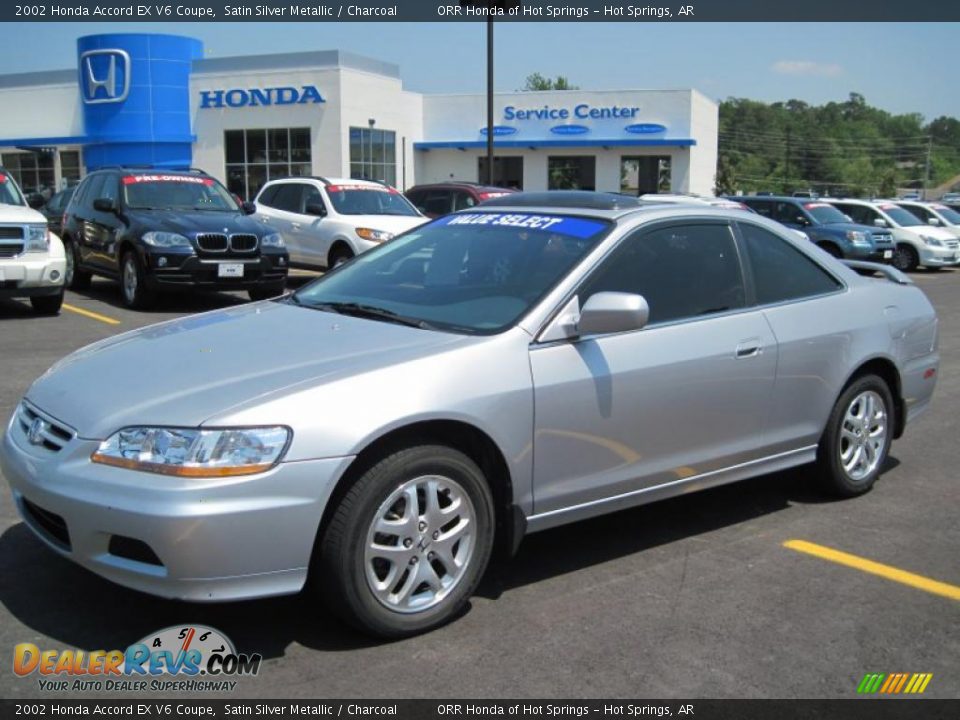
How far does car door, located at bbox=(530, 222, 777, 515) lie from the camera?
4004 mm

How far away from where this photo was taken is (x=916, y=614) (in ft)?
13.0

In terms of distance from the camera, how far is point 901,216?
2367 centimetres

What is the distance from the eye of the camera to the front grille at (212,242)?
12.0 metres

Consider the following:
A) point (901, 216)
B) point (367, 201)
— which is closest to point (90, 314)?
point (367, 201)

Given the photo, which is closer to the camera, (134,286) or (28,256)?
(28,256)

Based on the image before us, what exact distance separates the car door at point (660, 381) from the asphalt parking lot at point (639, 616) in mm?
428

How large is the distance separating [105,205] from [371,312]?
9.37 metres

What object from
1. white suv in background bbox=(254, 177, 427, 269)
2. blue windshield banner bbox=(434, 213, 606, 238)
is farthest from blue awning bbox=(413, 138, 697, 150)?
blue windshield banner bbox=(434, 213, 606, 238)

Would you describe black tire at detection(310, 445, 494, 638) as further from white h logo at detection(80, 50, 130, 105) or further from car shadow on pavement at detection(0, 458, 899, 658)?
white h logo at detection(80, 50, 130, 105)

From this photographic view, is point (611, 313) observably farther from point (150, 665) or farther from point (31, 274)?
point (31, 274)

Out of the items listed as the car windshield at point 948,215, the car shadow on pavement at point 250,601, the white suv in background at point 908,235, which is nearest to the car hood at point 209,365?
the car shadow on pavement at point 250,601

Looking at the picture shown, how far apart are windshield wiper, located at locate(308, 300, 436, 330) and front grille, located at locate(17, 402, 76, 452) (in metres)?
1.32

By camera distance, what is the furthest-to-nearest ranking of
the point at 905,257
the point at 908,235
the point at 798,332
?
the point at 905,257
the point at 908,235
the point at 798,332

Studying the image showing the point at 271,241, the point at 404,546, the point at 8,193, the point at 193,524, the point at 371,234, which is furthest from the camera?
the point at 371,234
